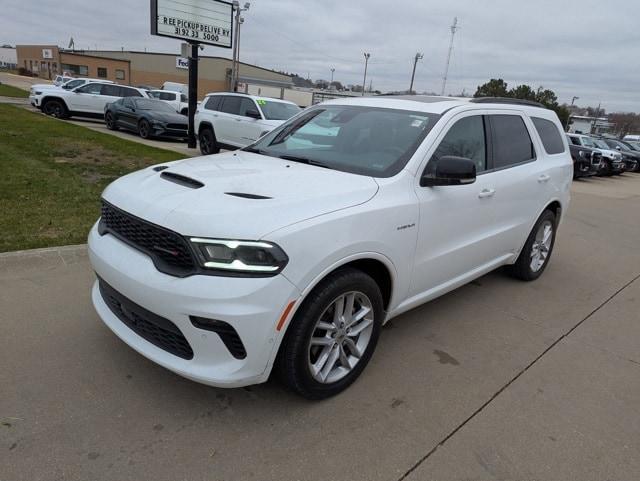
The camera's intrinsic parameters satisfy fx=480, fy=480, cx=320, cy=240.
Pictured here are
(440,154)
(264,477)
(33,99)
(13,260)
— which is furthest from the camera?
(33,99)

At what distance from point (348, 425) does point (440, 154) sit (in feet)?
6.30

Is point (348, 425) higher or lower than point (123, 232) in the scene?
lower

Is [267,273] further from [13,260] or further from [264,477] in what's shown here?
[13,260]

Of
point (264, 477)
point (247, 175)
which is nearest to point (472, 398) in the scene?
point (264, 477)

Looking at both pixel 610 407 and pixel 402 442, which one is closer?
pixel 402 442

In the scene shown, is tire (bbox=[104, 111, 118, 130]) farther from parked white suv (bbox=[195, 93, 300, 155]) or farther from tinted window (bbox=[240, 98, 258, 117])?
tinted window (bbox=[240, 98, 258, 117])

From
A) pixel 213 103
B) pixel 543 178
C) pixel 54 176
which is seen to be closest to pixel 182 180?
pixel 543 178

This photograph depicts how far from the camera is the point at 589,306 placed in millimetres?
4754

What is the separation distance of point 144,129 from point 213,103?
10.9 ft

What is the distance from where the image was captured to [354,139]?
3.60 metres

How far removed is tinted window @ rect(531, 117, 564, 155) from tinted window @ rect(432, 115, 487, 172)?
1.25m

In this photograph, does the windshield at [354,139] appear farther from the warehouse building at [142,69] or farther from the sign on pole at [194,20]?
the warehouse building at [142,69]

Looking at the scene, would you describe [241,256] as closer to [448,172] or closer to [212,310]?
[212,310]

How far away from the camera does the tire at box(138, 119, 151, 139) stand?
15.3 metres
